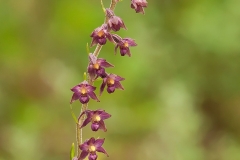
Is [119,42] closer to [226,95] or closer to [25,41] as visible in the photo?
[25,41]

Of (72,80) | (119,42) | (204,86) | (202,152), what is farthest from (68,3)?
(119,42)

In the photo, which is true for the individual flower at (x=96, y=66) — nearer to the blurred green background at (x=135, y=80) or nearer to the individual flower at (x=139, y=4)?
the individual flower at (x=139, y=4)

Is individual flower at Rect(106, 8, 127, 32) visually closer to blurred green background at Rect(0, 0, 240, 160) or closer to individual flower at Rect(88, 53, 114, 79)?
individual flower at Rect(88, 53, 114, 79)

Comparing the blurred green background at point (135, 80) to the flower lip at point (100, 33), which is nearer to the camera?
the flower lip at point (100, 33)

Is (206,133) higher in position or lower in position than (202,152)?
higher


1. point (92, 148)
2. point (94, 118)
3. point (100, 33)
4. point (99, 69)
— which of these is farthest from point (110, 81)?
point (92, 148)

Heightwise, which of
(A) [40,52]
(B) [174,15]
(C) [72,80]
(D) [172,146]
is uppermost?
(B) [174,15]

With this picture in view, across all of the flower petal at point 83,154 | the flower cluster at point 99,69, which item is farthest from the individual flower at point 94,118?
the flower petal at point 83,154

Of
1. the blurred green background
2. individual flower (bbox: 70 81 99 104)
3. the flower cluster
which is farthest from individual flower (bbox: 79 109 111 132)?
the blurred green background
